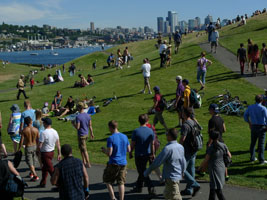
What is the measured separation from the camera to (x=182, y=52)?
33.5 m

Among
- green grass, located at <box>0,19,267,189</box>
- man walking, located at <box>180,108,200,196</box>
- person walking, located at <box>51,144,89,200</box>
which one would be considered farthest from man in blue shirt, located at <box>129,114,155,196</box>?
green grass, located at <box>0,19,267,189</box>

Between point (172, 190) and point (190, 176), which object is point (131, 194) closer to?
point (190, 176)

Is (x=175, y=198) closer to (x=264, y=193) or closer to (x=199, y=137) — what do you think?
(x=199, y=137)

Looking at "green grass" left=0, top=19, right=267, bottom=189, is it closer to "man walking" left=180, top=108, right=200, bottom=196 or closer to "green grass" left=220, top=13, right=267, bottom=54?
"man walking" left=180, top=108, right=200, bottom=196

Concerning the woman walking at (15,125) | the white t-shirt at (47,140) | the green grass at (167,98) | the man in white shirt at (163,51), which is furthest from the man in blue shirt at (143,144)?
the man in white shirt at (163,51)

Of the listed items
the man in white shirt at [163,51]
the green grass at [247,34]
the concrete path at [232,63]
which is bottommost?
the concrete path at [232,63]

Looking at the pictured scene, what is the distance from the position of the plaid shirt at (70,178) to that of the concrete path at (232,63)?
1646 centimetres

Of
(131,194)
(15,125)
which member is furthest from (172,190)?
(15,125)

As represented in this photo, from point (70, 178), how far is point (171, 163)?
203 cm

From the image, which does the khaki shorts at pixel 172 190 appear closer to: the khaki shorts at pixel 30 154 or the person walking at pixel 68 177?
the person walking at pixel 68 177

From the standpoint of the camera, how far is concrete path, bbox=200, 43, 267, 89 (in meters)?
20.9

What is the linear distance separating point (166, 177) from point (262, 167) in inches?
178

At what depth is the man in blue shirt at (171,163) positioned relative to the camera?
21.6ft

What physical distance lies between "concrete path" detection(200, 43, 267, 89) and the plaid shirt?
1646cm
